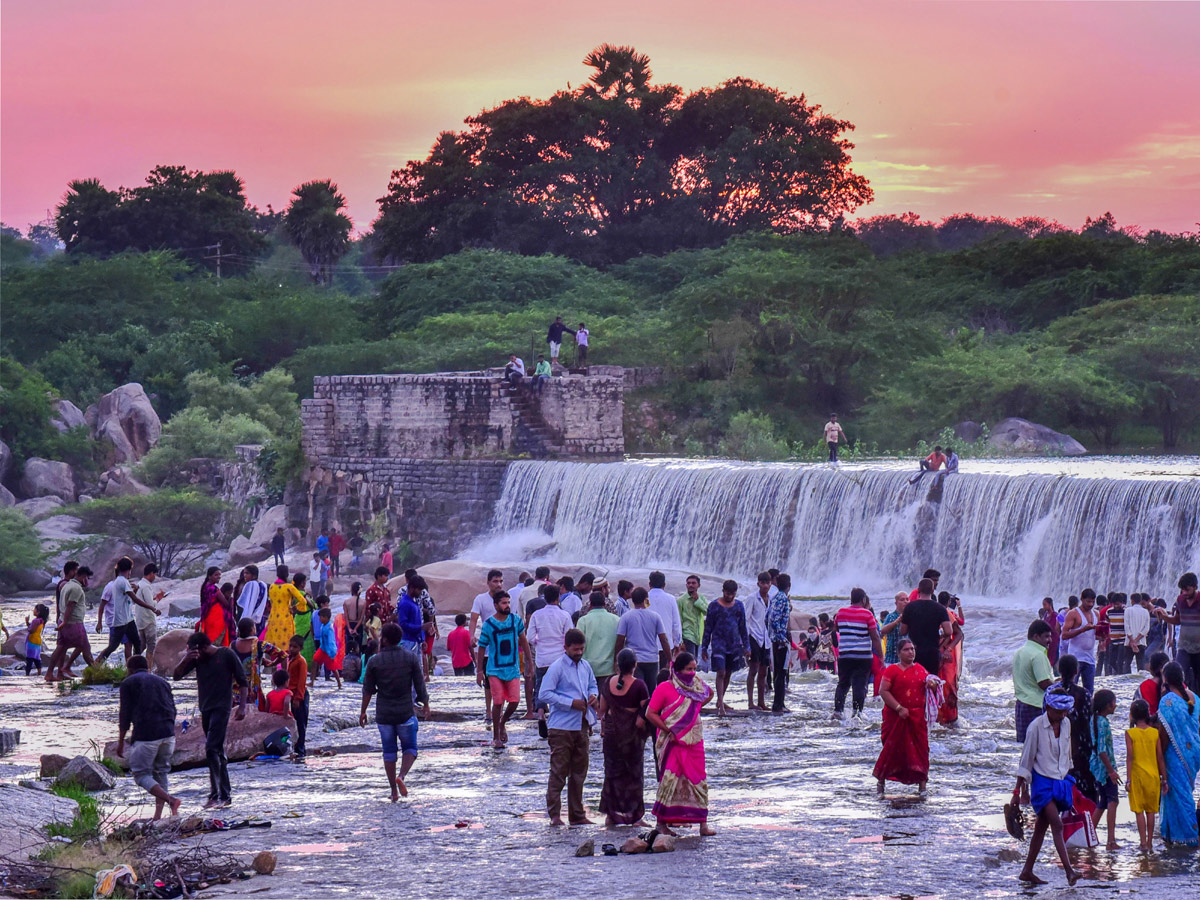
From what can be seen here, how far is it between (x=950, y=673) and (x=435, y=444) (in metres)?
21.6

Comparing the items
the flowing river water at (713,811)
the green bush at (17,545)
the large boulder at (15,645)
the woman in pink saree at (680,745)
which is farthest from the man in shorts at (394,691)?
the green bush at (17,545)

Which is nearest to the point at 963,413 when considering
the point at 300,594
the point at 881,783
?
the point at 300,594

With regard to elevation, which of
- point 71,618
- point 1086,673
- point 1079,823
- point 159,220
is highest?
point 159,220

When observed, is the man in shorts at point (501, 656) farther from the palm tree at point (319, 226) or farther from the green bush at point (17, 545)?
the palm tree at point (319, 226)

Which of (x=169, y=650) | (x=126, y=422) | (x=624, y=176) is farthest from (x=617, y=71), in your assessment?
(x=169, y=650)

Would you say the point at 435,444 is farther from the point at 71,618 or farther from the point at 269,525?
the point at 71,618

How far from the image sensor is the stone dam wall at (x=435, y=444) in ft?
105

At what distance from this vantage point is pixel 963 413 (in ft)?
127

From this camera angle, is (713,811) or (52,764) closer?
(713,811)

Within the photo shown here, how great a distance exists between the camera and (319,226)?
3007 inches

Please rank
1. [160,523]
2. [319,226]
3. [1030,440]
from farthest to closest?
1. [319,226]
2. [1030,440]
3. [160,523]

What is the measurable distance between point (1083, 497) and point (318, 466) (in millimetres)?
17755

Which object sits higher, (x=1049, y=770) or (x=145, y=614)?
(x=145, y=614)

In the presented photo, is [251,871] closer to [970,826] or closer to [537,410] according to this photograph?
[970,826]
